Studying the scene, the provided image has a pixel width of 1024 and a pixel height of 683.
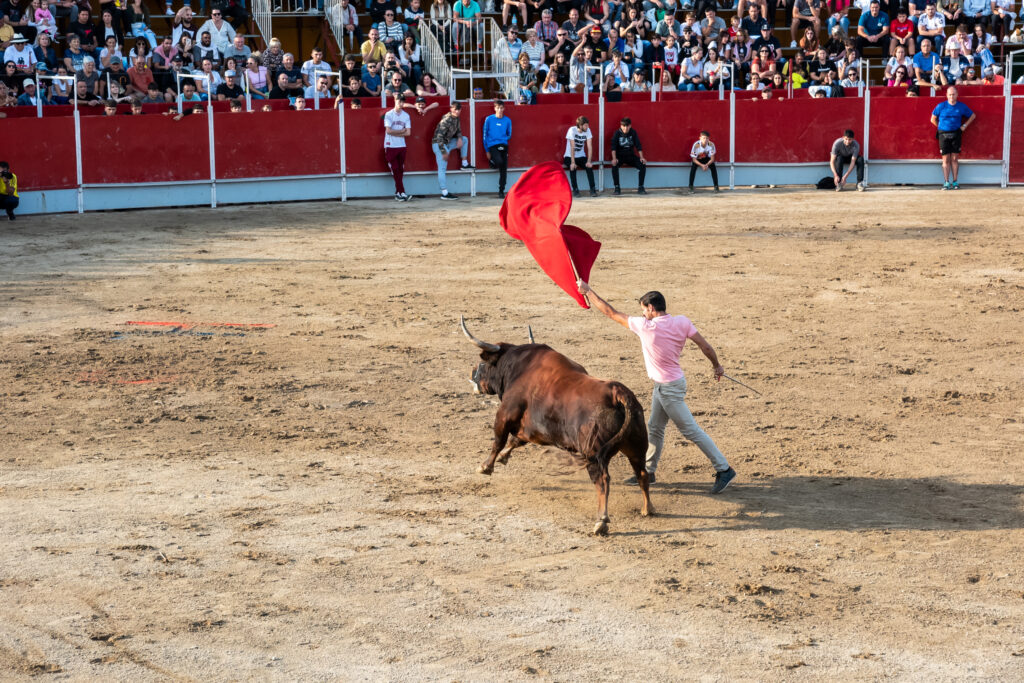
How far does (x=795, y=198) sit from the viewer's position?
20.7 m

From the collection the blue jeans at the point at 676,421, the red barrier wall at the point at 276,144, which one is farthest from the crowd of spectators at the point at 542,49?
the blue jeans at the point at 676,421

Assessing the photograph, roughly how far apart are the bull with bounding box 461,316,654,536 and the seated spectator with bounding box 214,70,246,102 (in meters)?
15.4

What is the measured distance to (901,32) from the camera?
84.7ft

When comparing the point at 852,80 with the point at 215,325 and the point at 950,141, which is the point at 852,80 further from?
the point at 215,325

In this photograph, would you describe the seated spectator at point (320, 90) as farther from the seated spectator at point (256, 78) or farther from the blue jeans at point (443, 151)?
the blue jeans at point (443, 151)

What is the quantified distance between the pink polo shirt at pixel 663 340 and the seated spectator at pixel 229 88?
16.0 m

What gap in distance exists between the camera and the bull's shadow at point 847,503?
6504 mm

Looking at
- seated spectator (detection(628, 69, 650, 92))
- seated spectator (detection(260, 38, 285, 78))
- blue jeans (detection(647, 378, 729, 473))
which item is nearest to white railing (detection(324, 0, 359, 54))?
seated spectator (detection(260, 38, 285, 78))

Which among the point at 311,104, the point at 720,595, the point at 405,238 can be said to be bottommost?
the point at 720,595

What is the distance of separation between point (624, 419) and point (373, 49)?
18483 mm

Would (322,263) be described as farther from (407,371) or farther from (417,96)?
(417,96)

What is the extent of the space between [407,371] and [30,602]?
4596 mm

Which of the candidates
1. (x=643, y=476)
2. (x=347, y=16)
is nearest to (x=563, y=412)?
(x=643, y=476)

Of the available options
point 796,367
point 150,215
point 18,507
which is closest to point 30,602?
point 18,507
